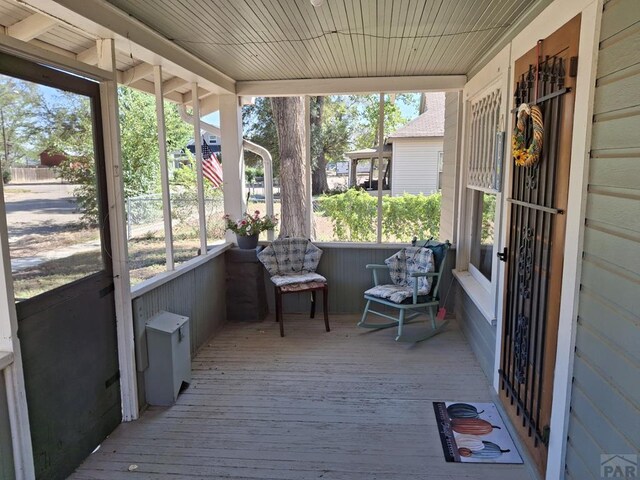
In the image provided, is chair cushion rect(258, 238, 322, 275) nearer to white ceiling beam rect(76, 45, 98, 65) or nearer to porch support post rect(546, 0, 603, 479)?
white ceiling beam rect(76, 45, 98, 65)

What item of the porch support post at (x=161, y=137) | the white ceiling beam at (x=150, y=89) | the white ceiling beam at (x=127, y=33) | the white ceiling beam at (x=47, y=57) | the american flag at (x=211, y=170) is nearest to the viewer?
the white ceiling beam at (x=47, y=57)

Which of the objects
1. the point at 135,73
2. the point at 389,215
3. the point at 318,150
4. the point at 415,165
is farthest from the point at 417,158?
the point at 135,73

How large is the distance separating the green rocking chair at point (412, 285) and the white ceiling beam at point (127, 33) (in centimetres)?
235

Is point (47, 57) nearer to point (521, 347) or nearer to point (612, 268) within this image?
point (612, 268)

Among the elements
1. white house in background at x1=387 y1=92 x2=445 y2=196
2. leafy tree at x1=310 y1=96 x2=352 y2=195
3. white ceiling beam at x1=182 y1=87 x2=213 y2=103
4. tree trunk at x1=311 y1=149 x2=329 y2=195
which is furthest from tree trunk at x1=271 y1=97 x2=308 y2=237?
leafy tree at x1=310 y1=96 x2=352 y2=195

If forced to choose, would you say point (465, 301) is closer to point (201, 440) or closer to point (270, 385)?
point (270, 385)

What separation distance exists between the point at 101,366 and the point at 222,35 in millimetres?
2181

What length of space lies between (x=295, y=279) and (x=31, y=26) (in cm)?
273

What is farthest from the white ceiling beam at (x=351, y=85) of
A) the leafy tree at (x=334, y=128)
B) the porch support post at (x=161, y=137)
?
the leafy tree at (x=334, y=128)

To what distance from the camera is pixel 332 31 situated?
9.25 feet

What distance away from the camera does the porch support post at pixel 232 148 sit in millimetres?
4461

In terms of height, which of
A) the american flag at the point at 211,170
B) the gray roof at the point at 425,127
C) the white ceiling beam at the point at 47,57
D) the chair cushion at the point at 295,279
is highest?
the gray roof at the point at 425,127

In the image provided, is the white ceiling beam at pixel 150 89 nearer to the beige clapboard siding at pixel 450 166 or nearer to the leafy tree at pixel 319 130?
the beige clapboard siding at pixel 450 166

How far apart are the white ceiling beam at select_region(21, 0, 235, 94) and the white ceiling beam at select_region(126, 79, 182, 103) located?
1.60ft
